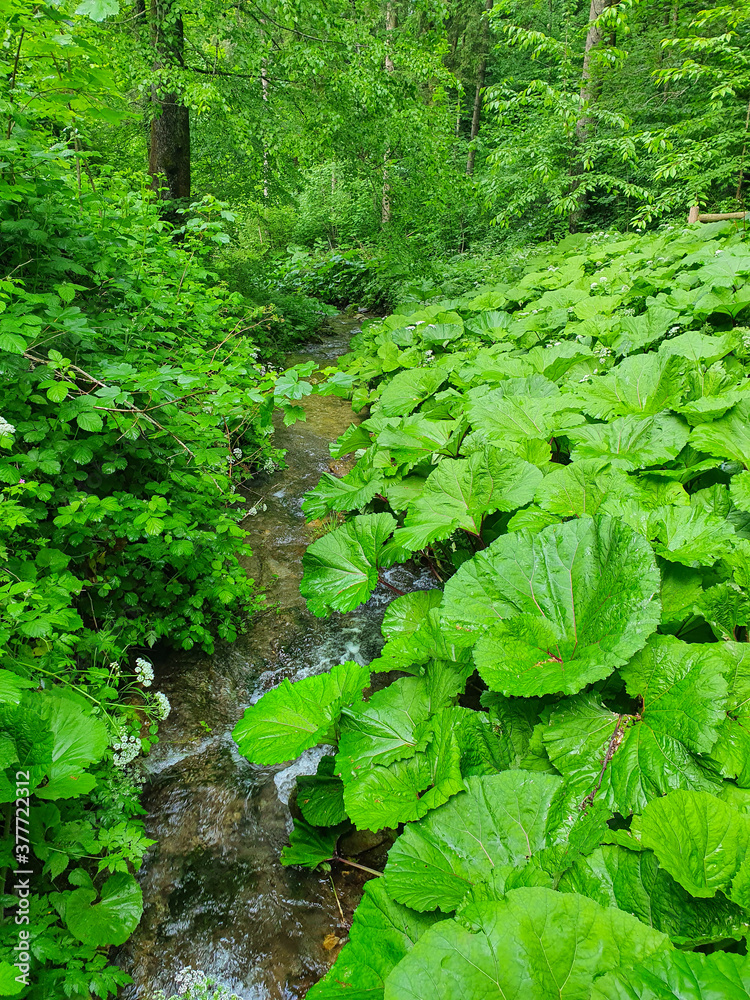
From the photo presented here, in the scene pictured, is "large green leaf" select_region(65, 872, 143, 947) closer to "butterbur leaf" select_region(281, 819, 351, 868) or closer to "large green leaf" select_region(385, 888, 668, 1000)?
"butterbur leaf" select_region(281, 819, 351, 868)

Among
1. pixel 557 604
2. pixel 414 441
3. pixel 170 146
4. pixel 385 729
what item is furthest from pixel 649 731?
pixel 170 146

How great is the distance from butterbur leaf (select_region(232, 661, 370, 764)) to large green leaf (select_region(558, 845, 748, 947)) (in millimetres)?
961

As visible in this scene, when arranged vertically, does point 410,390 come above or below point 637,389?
below

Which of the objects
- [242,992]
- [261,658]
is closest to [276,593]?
[261,658]

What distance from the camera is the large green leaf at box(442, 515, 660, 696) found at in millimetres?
1574

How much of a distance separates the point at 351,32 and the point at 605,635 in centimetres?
650

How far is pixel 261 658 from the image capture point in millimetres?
3078

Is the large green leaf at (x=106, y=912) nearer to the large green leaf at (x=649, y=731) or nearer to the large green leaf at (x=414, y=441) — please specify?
the large green leaf at (x=649, y=731)

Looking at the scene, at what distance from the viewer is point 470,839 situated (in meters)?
1.49

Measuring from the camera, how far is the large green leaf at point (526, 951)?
940 millimetres

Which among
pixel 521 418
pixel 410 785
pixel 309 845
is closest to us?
pixel 410 785

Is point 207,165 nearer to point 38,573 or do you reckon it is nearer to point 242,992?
point 38,573

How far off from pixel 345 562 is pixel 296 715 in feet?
3.01

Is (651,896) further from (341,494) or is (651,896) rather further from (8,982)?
(341,494)
